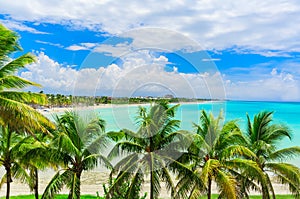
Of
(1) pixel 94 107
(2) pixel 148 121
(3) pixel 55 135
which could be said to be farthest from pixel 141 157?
(3) pixel 55 135

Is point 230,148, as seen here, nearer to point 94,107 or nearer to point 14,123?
point 94,107

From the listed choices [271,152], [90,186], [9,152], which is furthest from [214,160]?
[90,186]

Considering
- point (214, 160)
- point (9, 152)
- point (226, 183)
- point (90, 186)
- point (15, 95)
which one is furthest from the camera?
point (90, 186)

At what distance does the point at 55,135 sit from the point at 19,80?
11.6 ft

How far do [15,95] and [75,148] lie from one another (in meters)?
3.30

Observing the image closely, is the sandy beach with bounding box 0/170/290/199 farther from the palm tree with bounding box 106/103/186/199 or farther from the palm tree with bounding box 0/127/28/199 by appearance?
the palm tree with bounding box 0/127/28/199

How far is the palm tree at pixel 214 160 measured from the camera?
14014 millimetres

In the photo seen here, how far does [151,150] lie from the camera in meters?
14.7

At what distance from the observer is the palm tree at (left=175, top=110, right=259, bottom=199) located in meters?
14.0

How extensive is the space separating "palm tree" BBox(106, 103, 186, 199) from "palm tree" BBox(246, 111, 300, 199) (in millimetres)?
3532

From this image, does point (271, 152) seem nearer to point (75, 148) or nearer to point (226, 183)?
point (226, 183)

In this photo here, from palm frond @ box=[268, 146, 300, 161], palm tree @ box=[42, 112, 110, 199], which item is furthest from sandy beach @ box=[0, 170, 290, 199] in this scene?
palm tree @ box=[42, 112, 110, 199]

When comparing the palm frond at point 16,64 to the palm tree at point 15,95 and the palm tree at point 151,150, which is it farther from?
the palm tree at point 151,150

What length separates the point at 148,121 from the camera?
1473 cm
